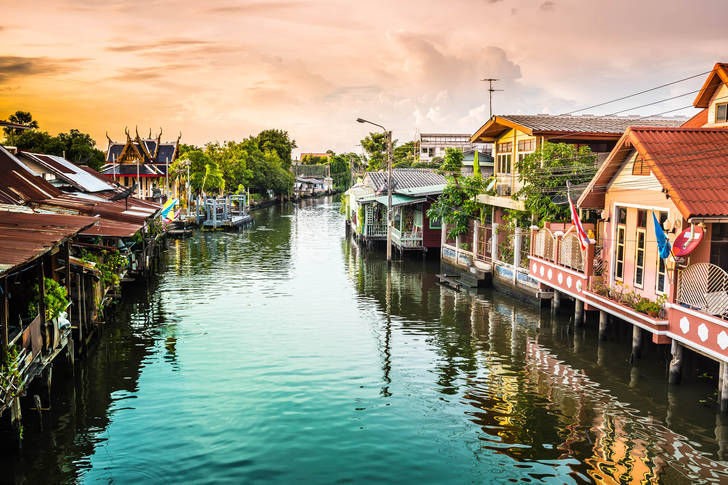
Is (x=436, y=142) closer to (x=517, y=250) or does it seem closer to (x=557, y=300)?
(x=517, y=250)

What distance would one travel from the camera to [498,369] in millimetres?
19141

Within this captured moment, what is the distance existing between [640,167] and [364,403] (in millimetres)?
11497

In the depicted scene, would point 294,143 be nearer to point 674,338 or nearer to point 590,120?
point 590,120

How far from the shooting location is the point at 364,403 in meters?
16.0

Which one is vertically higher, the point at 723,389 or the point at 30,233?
the point at 30,233

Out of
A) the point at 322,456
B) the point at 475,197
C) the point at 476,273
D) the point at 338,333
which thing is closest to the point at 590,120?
the point at 475,197

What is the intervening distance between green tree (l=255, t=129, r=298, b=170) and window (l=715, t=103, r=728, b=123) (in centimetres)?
11276

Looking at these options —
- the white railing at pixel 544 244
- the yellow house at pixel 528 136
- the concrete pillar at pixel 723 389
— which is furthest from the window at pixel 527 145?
the concrete pillar at pixel 723 389

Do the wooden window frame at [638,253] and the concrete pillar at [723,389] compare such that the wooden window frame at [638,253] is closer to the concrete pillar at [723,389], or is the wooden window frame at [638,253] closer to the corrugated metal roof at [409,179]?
the concrete pillar at [723,389]

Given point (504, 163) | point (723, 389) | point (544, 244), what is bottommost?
point (723, 389)

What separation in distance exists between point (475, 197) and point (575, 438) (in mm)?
23513

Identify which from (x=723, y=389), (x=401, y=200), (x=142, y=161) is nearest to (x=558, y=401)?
(x=723, y=389)

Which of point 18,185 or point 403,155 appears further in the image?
point 403,155

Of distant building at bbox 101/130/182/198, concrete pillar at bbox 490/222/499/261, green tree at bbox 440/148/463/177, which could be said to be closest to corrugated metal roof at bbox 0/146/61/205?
concrete pillar at bbox 490/222/499/261
